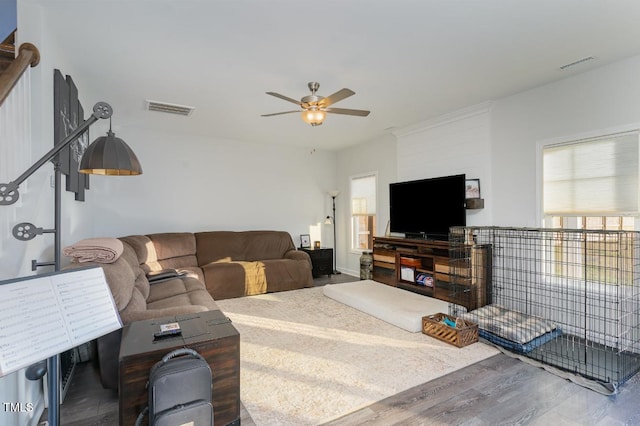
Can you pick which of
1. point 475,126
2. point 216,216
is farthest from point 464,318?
point 216,216

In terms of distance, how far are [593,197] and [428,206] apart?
1.86 m

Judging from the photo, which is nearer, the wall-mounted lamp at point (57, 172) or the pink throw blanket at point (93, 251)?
the wall-mounted lamp at point (57, 172)

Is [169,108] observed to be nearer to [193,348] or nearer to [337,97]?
[337,97]

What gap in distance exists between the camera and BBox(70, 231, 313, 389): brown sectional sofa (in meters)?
3.31

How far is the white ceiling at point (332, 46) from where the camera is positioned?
218 cm

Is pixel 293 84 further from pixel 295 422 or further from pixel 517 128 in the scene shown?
pixel 295 422

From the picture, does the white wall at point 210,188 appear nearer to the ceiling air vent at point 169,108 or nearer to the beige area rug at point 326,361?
the ceiling air vent at point 169,108

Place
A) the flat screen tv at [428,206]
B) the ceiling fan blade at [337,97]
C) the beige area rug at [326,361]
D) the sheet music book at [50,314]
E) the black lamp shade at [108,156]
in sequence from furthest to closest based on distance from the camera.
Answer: the flat screen tv at [428,206] → the ceiling fan blade at [337,97] → the beige area rug at [326,361] → the black lamp shade at [108,156] → the sheet music book at [50,314]

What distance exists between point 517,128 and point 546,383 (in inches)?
110

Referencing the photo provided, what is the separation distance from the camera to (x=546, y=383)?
2.28 meters

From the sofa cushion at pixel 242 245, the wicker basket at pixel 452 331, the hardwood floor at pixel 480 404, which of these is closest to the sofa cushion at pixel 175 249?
the sofa cushion at pixel 242 245

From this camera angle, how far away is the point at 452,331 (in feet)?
9.55

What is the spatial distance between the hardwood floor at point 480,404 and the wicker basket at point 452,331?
17.1 inches

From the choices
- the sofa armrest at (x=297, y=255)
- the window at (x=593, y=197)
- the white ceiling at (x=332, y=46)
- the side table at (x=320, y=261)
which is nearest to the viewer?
the white ceiling at (x=332, y=46)
